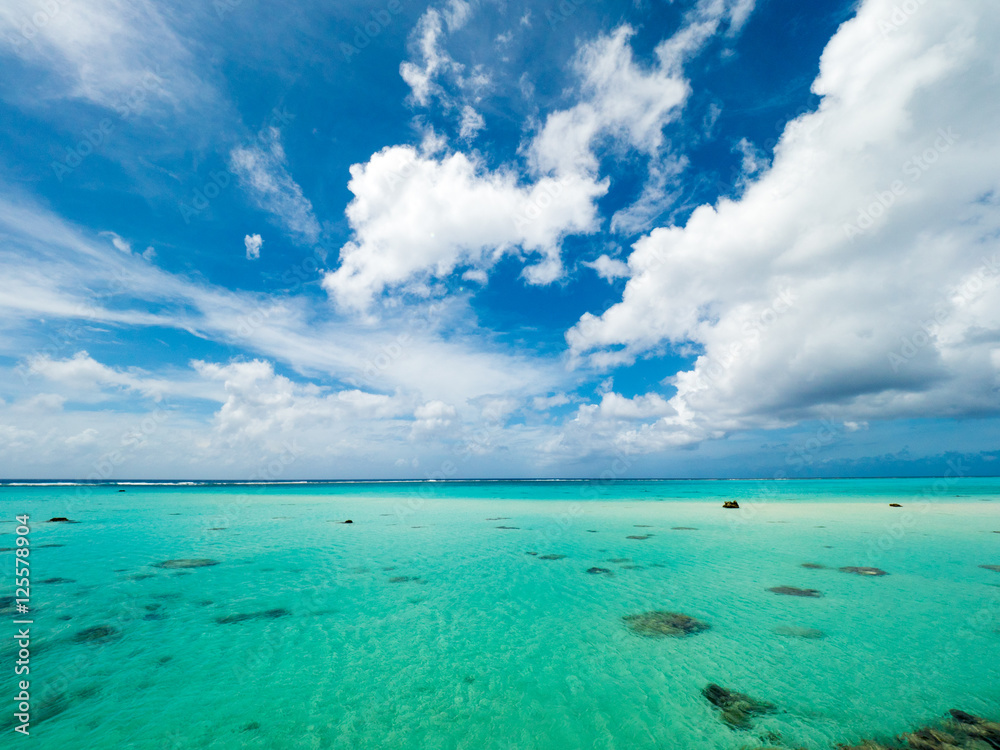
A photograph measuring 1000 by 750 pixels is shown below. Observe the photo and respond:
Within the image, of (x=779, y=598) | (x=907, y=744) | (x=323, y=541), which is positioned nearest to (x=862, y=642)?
(x=779, y=598)

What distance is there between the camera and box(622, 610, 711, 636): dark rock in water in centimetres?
1366

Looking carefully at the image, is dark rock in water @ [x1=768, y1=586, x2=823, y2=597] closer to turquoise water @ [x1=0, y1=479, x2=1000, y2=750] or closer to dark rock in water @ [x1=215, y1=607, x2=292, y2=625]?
turquoise water @ [x1=0, y1=479, x2=1000, y2=750]

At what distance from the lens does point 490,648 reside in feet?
41.2

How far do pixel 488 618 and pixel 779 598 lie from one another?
39.4 ft

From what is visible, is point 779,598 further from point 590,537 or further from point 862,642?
point 590,537

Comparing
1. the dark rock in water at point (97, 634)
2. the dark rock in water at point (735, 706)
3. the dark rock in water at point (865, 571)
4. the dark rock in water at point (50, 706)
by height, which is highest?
the dark rock in water at point (865, 571)

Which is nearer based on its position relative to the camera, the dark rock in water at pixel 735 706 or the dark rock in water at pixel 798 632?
the dark rock in water at pixel 735 706

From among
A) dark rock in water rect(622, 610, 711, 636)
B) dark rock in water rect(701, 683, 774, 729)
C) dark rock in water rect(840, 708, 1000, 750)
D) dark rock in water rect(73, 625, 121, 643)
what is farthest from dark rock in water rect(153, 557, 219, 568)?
dark rock in water rect(840, 708, 1000, 750)

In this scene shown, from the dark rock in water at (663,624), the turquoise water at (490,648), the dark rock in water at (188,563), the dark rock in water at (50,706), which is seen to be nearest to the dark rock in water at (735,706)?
the turquoise water at (490,648)

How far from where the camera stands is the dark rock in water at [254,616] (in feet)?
47.6

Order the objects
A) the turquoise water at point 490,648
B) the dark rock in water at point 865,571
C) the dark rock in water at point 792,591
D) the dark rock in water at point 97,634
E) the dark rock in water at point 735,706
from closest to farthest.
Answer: the turquoise water at point 490,648 → the dark rock in water at point 735,706 → the dark rock in water at point 97,634 → the dark rock in water at point 792,591 → the dark rock in water at point 865,571

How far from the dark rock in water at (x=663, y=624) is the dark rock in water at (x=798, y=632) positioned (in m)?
2.22

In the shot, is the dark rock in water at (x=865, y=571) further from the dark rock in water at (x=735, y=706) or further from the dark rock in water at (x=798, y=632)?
the dark rock in water at (x=735, y=706)

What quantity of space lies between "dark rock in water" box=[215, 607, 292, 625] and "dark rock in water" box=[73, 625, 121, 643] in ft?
9.00
